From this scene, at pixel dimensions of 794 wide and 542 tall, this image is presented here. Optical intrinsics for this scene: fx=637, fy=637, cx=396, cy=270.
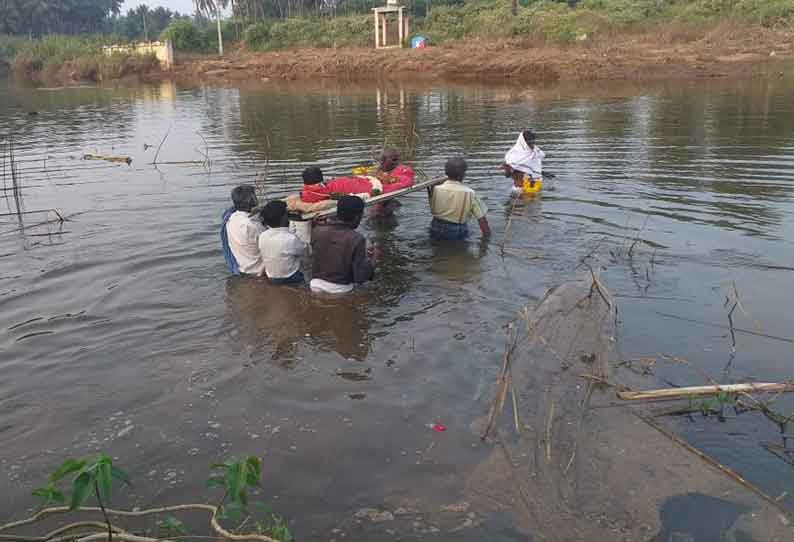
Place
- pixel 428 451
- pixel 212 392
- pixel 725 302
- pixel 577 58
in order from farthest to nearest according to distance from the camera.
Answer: pixel 577 58 → pixel 725 302 → pixel 212 392 → pixel 428 451

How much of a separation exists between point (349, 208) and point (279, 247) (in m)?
1.10

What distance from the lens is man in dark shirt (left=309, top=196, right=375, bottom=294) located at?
7.01 m

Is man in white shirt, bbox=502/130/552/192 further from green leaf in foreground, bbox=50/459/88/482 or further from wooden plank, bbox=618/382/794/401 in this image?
green leaf in foreground, bbox=50/459/88/482

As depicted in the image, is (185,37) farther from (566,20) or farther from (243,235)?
(243,235)

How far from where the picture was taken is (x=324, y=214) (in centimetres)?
802

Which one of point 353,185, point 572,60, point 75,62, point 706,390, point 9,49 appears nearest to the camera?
point 706,390

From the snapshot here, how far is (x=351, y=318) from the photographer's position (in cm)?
711

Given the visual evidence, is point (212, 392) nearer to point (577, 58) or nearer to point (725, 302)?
point (725, 302)

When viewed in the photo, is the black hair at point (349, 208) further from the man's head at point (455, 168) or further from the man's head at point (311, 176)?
the man's head at point (455, 168)

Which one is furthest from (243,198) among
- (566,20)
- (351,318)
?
(566,20)

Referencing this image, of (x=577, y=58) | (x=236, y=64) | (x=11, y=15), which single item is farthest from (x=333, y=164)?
(x=11, y=15)

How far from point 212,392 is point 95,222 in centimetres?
697

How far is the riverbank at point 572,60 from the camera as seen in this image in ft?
112

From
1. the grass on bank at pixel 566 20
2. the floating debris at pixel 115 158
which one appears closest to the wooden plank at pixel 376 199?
the floating debris at pixel 115 158
